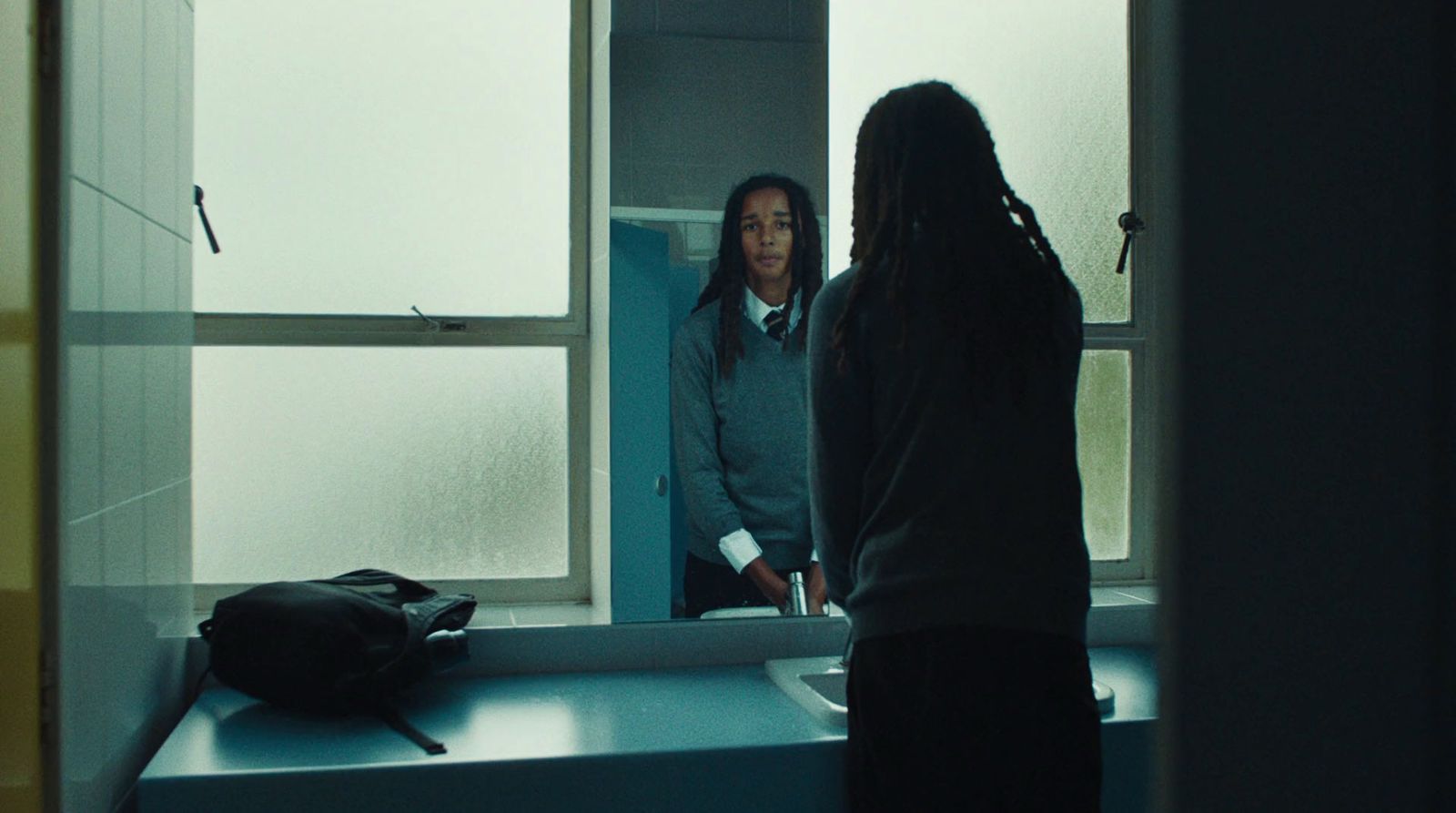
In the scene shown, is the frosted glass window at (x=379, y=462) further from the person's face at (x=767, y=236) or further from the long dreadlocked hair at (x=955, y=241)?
the long dreadlocked hair at (x=955, y=241)

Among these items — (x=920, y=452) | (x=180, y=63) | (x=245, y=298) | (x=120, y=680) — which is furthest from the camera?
(x=245, y=298)

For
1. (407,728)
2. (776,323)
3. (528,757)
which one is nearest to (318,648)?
(407,728)

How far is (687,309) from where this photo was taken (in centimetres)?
203

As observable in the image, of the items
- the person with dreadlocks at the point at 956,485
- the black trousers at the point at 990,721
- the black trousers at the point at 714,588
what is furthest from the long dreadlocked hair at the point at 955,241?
the black trousers at the point at 714,588

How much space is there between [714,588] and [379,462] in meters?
0.60

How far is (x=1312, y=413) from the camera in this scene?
0.99 ft

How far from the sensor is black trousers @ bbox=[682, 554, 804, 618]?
79.1 inches

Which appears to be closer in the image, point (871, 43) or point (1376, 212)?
point (1376, 212)

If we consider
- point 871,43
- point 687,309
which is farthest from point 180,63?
point 871,43

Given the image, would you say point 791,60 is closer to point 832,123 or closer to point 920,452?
point 832,123

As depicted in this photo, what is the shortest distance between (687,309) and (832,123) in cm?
40

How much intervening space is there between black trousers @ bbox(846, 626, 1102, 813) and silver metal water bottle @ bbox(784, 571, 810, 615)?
2.62ft

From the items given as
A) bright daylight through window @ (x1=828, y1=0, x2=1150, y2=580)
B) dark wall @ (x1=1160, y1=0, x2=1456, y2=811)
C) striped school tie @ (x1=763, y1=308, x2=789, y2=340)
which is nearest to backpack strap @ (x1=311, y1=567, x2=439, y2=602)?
striped school tie @ (x1=763, y1=308, x2=789, y2=340)

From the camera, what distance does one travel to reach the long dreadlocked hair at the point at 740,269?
2.03m
